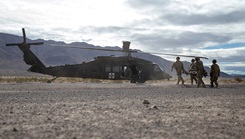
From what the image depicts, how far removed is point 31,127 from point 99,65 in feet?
68.6

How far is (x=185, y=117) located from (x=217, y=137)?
1733 millimetres

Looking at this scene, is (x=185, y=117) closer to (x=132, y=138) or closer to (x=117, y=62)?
(x=132, y=138)

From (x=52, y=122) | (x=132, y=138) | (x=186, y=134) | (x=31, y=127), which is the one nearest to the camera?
(x=132, y=138)

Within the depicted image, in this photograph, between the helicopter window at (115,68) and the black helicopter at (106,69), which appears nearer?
the black helicopter at (106,69)

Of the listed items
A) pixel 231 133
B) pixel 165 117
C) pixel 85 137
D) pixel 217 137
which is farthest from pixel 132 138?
pixel 165 117

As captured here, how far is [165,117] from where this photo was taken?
5.88m

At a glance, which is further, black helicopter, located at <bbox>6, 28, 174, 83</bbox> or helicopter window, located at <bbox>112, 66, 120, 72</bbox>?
helicopter window, located at <bbox>112, 66, 120, 72</bbox>

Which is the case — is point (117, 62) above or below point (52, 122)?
above

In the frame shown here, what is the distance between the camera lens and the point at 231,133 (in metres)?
4.49

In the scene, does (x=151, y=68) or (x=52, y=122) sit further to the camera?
(x=151, y=68)

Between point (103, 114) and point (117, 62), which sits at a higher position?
point (117, 62)

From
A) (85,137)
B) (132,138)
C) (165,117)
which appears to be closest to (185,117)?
(165,117)

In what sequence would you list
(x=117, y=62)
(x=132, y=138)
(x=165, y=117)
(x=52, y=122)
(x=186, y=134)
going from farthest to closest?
(x=117, y=62), (x=165, y=117), (x=52, y=122), (x=186, y=134), (x=132, y=138)

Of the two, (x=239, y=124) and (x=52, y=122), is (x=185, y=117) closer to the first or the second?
(x=239, y=124)
